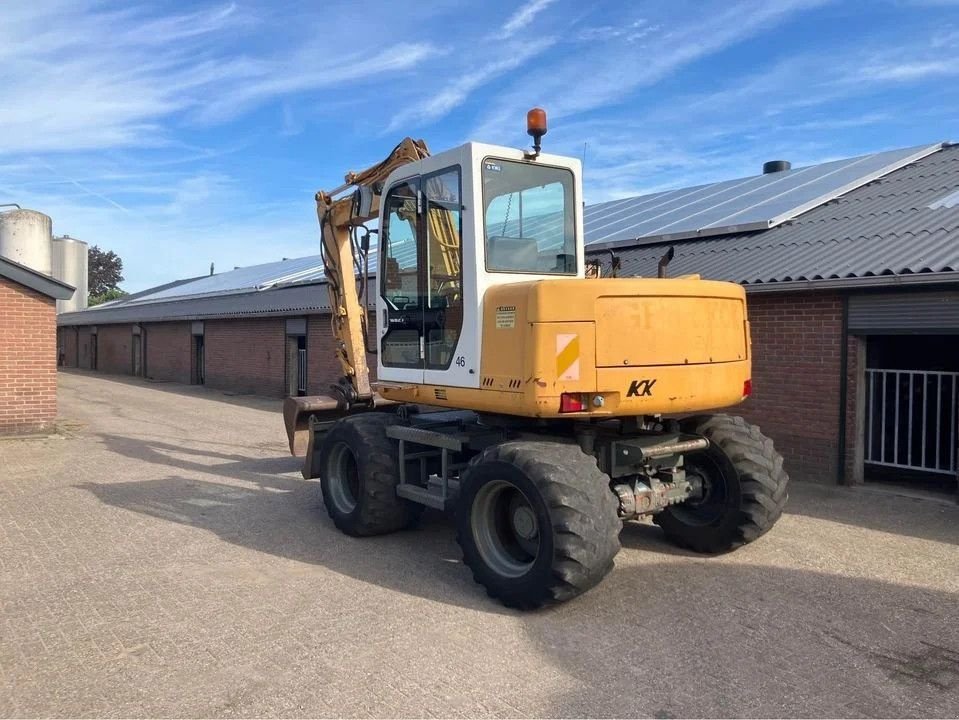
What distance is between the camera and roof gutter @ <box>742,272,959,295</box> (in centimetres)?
773

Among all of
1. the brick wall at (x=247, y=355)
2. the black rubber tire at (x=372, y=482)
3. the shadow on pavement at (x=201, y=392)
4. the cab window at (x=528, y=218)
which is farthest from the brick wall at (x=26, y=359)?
the cab window at (x=528, y=218)

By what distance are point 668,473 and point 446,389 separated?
182cm

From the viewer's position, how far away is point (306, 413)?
28.8ft

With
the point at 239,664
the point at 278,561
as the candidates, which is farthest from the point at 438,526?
the point at 239,664

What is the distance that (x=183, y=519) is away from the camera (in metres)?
7.56

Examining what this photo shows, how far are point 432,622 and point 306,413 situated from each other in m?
4.26

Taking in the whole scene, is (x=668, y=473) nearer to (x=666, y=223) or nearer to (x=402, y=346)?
(x=402, y=346)

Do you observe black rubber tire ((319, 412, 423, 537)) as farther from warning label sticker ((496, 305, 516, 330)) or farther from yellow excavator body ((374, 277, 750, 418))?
warning label sticker ((496, 305, 516, 330))

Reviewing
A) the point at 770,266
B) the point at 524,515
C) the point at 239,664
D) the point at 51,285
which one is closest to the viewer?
the point at 239,664

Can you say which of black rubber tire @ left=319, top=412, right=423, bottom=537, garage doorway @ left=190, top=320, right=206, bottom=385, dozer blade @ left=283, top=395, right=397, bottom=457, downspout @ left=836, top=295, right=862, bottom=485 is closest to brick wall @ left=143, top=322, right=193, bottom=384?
garage doorway @ left=190, top=320, right=206, bottom=385

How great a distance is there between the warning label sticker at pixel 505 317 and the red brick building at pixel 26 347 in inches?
403

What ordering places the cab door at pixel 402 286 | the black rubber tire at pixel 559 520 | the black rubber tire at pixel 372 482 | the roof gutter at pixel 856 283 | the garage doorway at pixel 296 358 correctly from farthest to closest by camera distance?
the garage doorway at pixel 296 358, the roof gutter at pixel 856 283, the black rubber tire at pixel 372 482, the cab door at pixel 402 286, the black rubber tire at pixel 559 520

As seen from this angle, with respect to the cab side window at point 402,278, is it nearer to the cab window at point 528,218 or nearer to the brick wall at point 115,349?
the cab window at point 528,218

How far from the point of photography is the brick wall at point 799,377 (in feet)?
29.8
